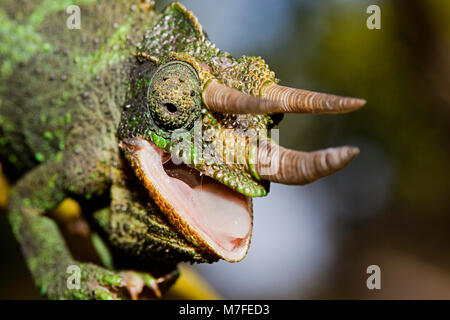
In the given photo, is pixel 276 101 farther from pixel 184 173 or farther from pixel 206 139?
pixel 184 173

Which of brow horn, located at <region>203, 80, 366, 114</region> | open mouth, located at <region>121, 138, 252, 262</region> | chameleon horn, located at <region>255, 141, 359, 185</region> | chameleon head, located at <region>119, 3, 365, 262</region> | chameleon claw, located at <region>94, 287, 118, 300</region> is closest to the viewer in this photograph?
chameleon horn, located at <region>255, 141, 359, 185</region>

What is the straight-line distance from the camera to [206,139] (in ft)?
4.93

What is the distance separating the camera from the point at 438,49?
13.4 ft

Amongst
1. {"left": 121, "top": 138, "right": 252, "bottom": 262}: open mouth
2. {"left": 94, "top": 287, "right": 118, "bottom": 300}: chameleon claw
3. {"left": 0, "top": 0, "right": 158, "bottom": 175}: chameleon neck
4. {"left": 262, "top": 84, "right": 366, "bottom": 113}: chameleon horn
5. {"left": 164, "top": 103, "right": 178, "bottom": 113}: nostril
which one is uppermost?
{"left": 0, "top": 0, "right": 158, "bottom": 175}: chameleon neck

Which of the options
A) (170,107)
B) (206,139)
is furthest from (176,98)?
(206,139)

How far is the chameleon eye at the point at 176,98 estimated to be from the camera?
1.48 metres

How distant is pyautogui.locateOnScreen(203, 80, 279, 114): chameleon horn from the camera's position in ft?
3.87

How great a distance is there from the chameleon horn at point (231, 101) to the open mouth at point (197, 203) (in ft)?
0.95

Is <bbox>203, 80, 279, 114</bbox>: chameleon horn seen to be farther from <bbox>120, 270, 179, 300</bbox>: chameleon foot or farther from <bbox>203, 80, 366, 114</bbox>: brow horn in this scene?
<bbox>120, 270, 179, 300</bbox>: chameleon foot

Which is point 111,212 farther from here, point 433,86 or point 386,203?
point 386,203

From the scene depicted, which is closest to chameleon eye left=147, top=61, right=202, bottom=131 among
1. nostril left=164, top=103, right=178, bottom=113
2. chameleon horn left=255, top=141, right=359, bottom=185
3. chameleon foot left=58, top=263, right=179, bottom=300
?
nostril left=164, top=103, right=178, bottom=113

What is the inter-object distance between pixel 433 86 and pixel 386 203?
13.8ft

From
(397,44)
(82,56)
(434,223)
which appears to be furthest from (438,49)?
(434,223)

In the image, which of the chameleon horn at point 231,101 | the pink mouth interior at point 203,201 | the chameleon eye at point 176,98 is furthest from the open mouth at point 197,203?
the chameleon horn at point 231,101
